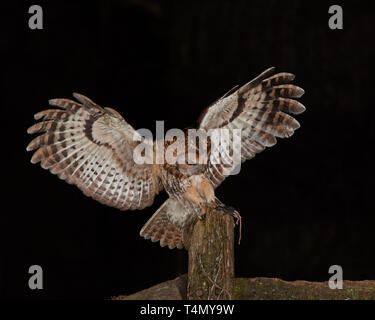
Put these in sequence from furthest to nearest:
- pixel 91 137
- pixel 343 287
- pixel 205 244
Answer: pixel 343 287 → pixel 91 137 → pixel 205 244

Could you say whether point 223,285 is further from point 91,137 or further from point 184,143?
point 91,137

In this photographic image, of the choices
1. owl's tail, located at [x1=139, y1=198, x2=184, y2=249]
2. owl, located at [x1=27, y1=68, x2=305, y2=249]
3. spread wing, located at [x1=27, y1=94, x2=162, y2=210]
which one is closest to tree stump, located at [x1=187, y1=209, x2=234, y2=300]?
owl, located at [x1=27, y1=68, x2=305, y2=249]

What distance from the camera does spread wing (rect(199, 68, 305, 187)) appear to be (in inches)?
93.1

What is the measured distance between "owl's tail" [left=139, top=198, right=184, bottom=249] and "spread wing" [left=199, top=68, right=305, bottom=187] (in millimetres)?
273

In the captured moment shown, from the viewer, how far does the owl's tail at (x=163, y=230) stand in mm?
2627

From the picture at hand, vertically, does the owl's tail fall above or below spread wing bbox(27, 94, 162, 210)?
below

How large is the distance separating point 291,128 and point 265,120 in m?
0.12

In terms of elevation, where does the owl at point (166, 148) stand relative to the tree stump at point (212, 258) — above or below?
above

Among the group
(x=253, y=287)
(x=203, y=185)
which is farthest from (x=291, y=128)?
(x=253, y=287)

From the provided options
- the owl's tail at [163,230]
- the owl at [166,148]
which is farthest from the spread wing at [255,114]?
the owl's tail at [163,230]

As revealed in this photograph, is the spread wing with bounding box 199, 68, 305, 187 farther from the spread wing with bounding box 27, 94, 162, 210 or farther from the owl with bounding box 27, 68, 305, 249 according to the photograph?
the spread wing with bounding box 27, 94, 162, 210

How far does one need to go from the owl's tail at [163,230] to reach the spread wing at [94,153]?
0.08m

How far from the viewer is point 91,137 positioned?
2498 mm

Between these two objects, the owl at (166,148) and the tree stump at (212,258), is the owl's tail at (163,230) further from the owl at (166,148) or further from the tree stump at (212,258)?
the tree stump at (212,258)
